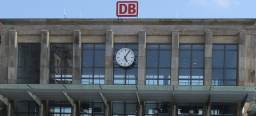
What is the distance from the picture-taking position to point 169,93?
40.4m

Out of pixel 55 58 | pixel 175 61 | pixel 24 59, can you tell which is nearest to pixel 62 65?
pixel 55 58

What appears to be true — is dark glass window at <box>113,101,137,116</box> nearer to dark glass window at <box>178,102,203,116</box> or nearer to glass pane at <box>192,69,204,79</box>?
dark glass window at <box>178,102,203,116</box>

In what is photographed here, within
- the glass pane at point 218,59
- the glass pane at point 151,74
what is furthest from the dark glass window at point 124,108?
the glass pane at point 218,59

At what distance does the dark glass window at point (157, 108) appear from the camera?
44.7m

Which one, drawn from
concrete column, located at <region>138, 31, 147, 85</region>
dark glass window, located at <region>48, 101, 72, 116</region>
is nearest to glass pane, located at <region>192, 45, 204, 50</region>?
concrete column, located at <region>138, 31, 147, 85</region>

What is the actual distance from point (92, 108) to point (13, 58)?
972 centimetres

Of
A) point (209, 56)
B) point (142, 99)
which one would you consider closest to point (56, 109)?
point (142, 99)

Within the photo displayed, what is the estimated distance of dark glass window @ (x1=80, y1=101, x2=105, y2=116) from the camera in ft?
148

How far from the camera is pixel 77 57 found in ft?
147

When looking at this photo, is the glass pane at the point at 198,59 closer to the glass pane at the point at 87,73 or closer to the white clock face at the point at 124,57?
the white clock face at the point at 124,57

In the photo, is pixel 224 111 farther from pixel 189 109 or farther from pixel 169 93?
pixel 169 93

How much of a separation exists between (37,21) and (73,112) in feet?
35.4

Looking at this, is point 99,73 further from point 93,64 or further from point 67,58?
point 67,58

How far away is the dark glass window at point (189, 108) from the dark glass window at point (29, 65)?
15.2 metres
